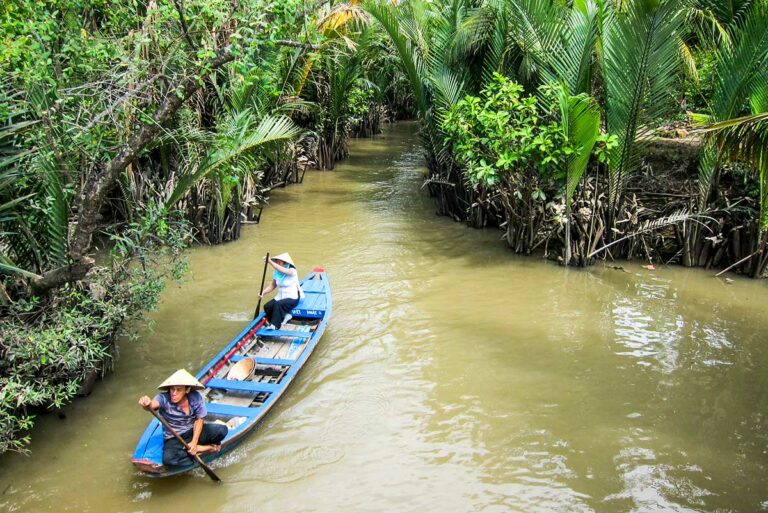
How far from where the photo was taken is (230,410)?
17.6 ft

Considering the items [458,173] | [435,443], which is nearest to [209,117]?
[458,173]

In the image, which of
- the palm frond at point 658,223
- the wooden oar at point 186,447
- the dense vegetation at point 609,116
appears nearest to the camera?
the wooden oar at point 186,447

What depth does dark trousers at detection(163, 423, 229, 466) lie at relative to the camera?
465 cm

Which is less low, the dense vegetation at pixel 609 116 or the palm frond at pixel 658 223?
the dense vegetation at pixel 609 116

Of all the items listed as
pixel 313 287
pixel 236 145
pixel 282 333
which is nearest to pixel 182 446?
pixel 282 333

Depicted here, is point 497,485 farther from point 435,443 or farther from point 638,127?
point 638,127

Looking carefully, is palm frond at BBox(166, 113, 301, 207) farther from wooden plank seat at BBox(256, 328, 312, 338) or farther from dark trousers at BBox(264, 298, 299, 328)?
wooden plank seat at BBox(256, 328, 312, 338)

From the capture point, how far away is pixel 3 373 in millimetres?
4965

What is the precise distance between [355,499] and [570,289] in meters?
5.12

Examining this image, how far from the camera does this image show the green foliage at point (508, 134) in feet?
28.3

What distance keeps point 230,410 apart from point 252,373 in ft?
2.57

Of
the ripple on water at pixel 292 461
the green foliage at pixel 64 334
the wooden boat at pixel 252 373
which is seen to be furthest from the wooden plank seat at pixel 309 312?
the ripple on water at pixel 292 461

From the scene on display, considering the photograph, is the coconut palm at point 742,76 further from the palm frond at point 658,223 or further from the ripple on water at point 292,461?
the ripple on water at point 292,461

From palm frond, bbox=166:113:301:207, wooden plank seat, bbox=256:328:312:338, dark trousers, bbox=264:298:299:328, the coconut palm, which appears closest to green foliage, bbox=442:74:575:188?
the coconut palm
